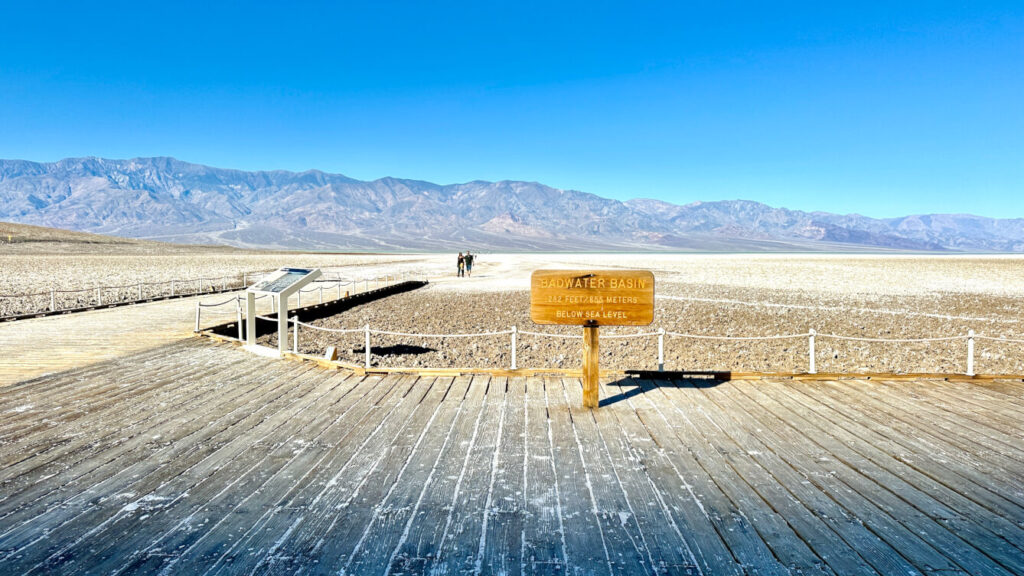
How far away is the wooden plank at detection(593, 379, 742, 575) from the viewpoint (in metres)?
3.41

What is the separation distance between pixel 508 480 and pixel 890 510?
285cm

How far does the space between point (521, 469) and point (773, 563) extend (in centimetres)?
208

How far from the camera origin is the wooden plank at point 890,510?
3.43 m

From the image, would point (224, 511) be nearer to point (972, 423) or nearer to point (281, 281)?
point (281, 281)

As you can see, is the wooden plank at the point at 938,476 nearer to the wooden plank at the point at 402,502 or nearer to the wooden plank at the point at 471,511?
the wooden plank at the point at 471,511

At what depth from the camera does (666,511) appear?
13.3 ft

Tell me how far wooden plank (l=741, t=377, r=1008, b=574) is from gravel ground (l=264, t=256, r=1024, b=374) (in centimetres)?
679

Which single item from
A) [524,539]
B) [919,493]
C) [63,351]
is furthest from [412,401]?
[63,351]

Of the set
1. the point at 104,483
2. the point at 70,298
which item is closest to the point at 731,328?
the point at 104,483

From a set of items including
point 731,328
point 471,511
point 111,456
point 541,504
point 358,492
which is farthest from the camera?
point 731,328

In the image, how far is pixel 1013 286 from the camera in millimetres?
36094

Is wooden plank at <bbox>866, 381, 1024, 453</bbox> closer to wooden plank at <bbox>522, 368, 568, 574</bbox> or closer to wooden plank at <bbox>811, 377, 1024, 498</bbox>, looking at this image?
wooden plank at <bbox>811, 377, 1024, 498</bbox>

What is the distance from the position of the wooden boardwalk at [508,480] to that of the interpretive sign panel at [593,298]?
1.10m

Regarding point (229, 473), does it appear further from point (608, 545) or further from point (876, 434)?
point (876, 434)
